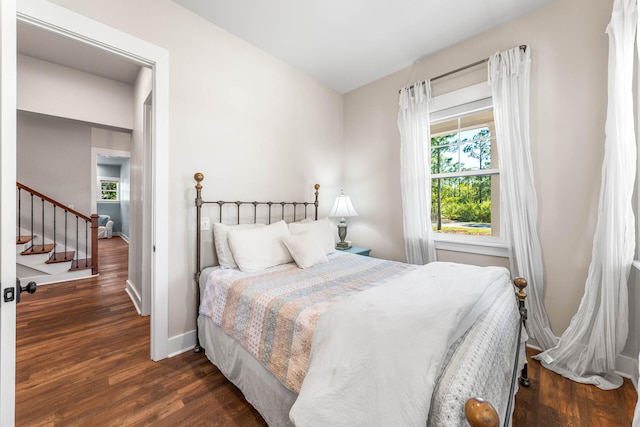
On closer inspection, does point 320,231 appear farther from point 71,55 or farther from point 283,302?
point 71,55

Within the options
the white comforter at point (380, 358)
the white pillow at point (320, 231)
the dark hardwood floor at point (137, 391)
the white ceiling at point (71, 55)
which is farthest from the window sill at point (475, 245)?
the white ceiling at point (71, 55)

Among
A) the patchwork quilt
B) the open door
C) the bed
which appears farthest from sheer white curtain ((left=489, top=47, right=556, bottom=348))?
the open door

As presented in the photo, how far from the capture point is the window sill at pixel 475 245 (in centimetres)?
242

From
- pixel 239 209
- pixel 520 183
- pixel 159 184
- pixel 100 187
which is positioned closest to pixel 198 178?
pixel 159 184

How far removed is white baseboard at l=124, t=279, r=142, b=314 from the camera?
2979mm

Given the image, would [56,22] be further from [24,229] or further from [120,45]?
[24,229]

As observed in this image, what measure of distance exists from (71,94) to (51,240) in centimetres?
298

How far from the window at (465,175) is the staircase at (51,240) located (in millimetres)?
5391

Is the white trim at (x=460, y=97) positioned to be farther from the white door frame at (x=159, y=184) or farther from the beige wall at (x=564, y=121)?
the white door frame at (x=159, y=184)

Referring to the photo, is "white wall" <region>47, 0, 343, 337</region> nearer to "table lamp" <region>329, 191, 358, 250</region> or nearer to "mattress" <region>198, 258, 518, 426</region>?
"table lamp" <region>329, 191, 358, 250</region>

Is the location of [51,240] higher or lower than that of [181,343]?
higher

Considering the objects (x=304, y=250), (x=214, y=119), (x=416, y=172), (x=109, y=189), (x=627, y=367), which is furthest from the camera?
(x=109, y=189)

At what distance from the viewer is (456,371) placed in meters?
0.84

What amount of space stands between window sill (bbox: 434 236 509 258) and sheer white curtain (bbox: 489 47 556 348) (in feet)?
0.44
